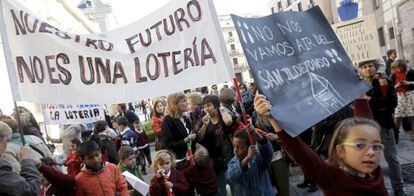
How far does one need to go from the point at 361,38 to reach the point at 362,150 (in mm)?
4070

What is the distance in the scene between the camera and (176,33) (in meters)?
4.07

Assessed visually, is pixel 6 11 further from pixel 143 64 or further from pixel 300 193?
pixel 300 193

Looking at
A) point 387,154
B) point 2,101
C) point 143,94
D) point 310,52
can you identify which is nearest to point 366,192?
point 310,52

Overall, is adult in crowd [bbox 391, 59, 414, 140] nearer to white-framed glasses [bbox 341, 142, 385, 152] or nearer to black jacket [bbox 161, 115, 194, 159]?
black jacket [bbox 161, 115, 194, 159]

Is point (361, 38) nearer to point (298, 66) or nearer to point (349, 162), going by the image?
point (298, 66)

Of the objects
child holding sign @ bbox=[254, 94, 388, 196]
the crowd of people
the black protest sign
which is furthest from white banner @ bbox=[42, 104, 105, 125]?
child holding sign @ bbox=[254, 94, 388, 196]

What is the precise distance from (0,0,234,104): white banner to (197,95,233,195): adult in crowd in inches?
52.1

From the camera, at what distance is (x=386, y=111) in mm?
5555

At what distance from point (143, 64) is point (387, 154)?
316 centimetres

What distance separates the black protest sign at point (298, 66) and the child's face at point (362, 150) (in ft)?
0.82

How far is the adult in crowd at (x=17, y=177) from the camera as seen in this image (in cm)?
291

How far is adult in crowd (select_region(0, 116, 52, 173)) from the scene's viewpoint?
128 inches

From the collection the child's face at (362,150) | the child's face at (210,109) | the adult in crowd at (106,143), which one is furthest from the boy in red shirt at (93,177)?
the adult in crowd at (106,143)

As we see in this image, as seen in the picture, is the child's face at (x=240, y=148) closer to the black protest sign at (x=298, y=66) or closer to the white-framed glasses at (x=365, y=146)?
the black protest sign at (x=298, y=66)
